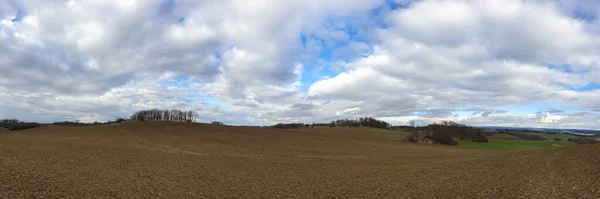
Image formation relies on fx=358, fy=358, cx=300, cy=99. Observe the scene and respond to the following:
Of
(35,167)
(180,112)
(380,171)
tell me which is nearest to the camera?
(35,167)

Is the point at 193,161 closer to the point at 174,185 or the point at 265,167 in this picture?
the point at 265,167

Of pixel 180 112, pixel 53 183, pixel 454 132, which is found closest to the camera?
pixel 53 183

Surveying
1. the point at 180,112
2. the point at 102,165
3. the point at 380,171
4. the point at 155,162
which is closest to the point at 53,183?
the point at 102,165

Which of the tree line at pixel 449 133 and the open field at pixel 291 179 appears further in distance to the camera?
the tree line at pixel 449 133

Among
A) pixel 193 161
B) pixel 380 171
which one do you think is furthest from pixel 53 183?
pixel 380 171

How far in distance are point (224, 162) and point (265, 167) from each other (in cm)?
371

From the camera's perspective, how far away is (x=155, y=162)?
24.0 m

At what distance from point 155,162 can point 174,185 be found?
8.46 meters

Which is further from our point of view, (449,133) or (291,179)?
(449,133)

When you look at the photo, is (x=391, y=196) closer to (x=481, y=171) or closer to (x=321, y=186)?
(x=321, y=186)

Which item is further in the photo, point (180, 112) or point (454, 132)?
point (180, 112)

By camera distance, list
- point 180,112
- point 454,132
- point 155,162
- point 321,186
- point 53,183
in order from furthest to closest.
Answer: point 180,112, point 454,132, point 155,162, point 321,186, point 53,183

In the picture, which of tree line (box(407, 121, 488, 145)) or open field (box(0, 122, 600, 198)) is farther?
tree line (box(407, 121, 488, 145))

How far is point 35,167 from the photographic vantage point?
16.2 meters
